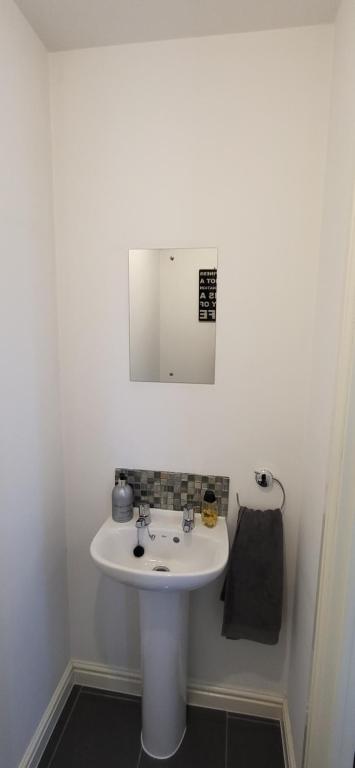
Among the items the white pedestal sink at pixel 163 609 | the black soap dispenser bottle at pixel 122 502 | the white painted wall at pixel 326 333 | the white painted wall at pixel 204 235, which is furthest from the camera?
the black soap dispenser bottle at pixel 122 502

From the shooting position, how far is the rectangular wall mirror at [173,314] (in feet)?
4.29

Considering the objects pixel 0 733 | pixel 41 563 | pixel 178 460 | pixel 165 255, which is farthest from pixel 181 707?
pixel 165 255

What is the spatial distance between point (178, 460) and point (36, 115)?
1.29m

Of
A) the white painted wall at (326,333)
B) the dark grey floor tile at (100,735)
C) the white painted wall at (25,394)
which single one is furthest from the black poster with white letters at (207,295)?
the dark grey floor tile at (100,735)

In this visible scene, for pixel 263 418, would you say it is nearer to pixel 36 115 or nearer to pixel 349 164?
pixel 349 164

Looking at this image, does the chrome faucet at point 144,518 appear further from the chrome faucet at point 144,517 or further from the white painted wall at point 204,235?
the white painted wall at point 204,235

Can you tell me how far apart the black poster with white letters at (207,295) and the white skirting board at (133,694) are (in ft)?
5.07

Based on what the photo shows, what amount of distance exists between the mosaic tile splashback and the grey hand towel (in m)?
0.12

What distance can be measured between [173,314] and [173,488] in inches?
26.4

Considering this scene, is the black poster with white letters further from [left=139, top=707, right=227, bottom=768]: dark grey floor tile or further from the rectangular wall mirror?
[left=139, top=707, right=227, bottom=768]: dark grey floor tile

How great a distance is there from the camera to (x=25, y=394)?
122 centimetres

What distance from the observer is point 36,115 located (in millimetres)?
1210

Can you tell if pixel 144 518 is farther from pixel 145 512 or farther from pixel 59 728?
pixel 59 728

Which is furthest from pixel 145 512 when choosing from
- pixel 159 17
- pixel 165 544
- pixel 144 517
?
pixel 159 17
